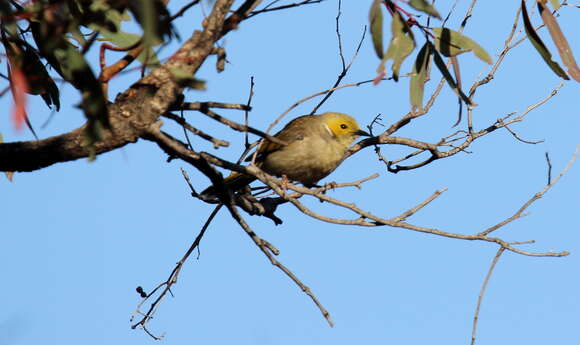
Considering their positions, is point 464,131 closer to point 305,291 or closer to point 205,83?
point 305,291

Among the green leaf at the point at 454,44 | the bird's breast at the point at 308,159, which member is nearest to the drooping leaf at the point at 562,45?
the green leaf at the point at 454,44

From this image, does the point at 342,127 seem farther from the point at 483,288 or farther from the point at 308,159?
the point at 483,288

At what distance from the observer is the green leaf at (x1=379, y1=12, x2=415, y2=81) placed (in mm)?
3205

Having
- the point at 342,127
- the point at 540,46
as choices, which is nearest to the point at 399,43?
the point at 540,46

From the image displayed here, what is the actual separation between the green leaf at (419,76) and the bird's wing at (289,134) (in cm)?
265

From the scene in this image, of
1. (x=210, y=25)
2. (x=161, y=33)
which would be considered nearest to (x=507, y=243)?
(x=210, y=25)

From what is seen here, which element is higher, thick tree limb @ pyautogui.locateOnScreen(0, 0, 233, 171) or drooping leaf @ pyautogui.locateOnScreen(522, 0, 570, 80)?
thick tree limb @ pyautogui.locateOnScreen(0, 0, 233, 171)

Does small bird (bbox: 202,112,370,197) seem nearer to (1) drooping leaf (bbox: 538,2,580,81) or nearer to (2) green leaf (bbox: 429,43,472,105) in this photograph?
(2) green leaf (bbox: 429,43,472,105)

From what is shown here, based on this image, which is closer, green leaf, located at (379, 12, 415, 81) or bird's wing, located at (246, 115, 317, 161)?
green leaf, located at (379, 12, 415, 81)

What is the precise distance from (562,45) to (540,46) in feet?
0.40

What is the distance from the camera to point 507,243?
3566 millimetres

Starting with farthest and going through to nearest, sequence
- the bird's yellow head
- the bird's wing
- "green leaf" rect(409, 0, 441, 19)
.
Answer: the bird's yellow head, the bird's wing, "green leaf" rect(409, 0, 441, 19)

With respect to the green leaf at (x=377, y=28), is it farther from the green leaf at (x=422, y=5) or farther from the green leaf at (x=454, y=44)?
the green leaf at (x=454, y=44)

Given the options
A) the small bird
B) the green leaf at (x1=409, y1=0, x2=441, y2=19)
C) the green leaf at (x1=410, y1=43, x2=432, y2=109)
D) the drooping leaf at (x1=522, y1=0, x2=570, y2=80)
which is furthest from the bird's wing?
the green leaf at (x1=409, y1=0, x2=441, y2=19)
